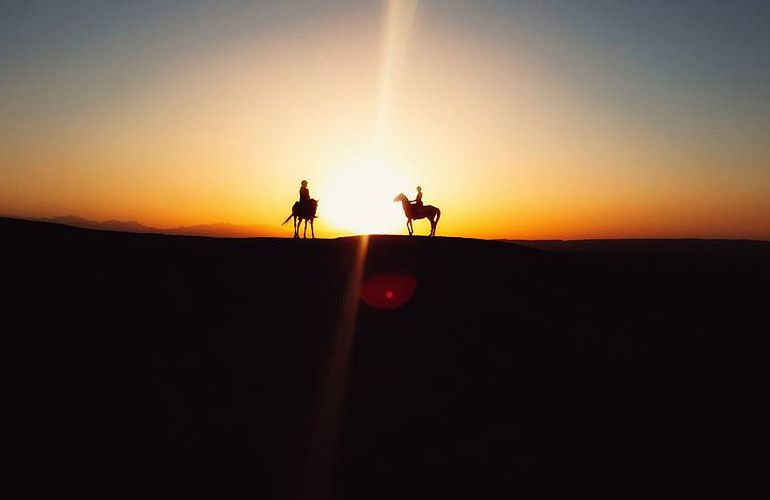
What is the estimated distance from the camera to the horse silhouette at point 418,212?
88.5 ft

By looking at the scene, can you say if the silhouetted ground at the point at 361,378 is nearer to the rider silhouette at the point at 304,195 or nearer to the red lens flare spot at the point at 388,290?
the red lens flare spot at the point at 388,290

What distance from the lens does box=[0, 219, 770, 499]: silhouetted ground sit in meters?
8.55

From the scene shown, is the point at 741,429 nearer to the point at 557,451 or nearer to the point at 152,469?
the point at 557,451

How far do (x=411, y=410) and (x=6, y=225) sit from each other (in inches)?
639

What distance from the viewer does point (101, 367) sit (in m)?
10.6

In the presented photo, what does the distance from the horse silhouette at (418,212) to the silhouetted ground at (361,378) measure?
8.15 m

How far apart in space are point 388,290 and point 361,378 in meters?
4.98

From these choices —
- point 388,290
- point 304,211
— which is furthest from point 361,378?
point 304,211

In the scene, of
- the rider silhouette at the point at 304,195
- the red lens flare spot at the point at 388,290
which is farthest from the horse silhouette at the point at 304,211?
the red lens flare spot at the point at 388,290

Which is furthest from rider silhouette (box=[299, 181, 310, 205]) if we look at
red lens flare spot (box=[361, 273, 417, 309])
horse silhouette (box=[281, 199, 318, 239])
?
red lens flare spot (box=[361, 273, 417, 309])

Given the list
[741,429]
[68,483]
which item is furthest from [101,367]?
[741,429]

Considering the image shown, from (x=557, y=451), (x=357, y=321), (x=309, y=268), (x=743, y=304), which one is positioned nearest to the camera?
(x=557, y=451)

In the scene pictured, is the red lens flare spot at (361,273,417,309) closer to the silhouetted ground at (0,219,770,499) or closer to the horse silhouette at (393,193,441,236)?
the silhouetted ground at (0,219,770,499)

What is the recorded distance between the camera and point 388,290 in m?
16.1
